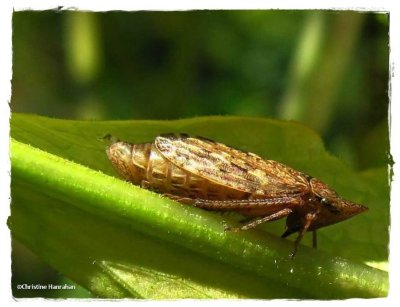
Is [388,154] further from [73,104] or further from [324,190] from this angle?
[73,104]

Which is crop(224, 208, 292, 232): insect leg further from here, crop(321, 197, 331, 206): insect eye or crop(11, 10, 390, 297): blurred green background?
crop(11, 10, 390, 297): blurred green background

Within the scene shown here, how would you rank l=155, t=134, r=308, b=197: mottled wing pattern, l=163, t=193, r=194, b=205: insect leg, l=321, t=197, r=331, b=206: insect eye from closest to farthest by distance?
l=163, t=193, r=194, b=205: insect leg < l=155, t=134, r=308, b=197: mottled wing pattern < l=321, t=197, r=331, b=206: insect eye

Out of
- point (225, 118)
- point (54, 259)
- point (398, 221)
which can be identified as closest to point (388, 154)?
point (398, 221)

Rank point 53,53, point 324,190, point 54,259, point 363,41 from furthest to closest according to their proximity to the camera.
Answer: point 53,53, point 363,41, point 324,190, point 54,259

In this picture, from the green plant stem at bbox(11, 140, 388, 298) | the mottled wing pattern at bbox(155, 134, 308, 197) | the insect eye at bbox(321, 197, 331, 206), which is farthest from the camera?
the insect eye at bbox(321, 197, 331, 206)

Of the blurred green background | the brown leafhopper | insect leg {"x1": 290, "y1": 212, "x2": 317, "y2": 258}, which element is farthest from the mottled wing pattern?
the blurred green background

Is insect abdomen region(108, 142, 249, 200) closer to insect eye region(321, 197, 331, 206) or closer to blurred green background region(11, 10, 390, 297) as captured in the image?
insect eye region(321, 197, 331, 206)

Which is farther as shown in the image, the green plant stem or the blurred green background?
the blurred green background

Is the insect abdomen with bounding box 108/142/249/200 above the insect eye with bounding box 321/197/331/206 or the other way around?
above
